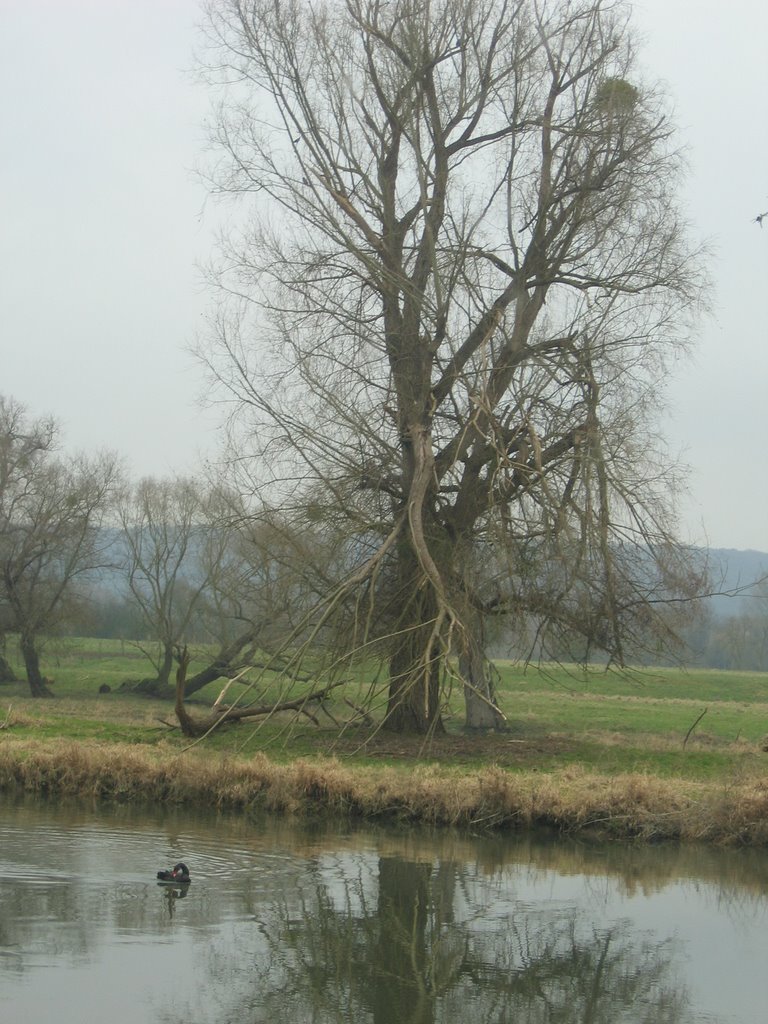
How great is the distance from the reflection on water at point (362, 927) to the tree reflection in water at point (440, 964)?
27mm

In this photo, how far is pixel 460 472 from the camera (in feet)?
74.5

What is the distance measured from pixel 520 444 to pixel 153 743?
802 cm

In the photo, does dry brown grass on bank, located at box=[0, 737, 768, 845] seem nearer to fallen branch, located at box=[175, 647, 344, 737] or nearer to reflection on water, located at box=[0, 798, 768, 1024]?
reflection on water, located at box=[0, 798, 768, 1024]

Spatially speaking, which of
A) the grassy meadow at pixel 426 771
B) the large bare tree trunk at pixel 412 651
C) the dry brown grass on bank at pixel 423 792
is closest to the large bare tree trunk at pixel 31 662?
the grassy meadow at pixel 426 771

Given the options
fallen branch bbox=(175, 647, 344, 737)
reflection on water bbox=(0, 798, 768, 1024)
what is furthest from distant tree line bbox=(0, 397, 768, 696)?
reflection on water bbox=(0, 798, 768, 1024)

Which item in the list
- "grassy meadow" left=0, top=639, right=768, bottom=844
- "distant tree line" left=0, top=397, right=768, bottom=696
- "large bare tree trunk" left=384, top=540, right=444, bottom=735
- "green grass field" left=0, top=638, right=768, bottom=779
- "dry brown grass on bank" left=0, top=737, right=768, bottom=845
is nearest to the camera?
"dry brown grass on bank" left=0, top=737, right=768, bottom=845

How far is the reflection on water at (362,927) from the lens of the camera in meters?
9.59

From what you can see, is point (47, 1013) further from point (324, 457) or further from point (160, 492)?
point (160, 492)

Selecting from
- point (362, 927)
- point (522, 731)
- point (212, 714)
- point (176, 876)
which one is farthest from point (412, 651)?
point (362, 927)

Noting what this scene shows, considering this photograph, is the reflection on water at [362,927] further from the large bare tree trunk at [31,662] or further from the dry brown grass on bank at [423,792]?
the large bare tree trunk at [31,662]

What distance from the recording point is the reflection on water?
31.4 feet

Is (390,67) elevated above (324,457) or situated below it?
above

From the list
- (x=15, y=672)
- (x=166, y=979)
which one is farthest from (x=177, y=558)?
(x=166, y=979)

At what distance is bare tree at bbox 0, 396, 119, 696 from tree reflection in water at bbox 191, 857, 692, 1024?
1239 inches
